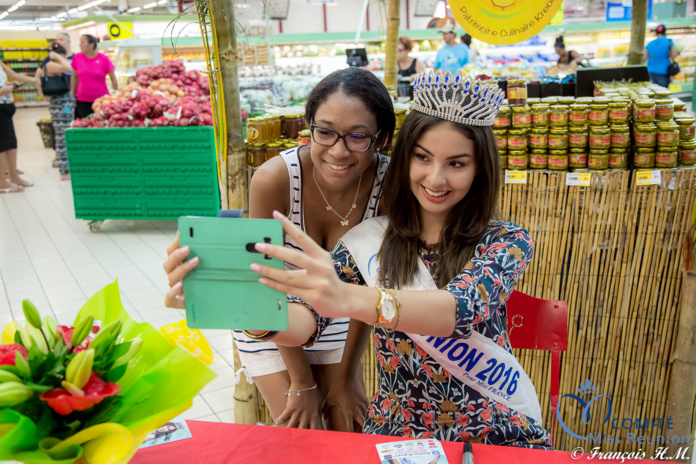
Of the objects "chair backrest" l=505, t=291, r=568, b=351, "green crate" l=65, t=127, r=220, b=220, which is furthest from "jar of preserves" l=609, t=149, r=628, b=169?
"green crate" l=65, t=127, r=220, b=220

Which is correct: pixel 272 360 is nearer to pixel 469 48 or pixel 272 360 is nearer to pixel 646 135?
pixel 646 135

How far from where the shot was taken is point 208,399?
10.5ft

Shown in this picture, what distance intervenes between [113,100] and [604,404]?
17.7 ft

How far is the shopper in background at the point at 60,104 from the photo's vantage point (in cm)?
802

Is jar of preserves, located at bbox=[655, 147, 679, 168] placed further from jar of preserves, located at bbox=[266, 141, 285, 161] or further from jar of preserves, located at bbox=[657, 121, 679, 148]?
jar of preserves, located at bbox=[266, 141, 285, 161]

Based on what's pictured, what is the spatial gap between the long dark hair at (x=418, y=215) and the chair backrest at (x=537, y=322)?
28cm

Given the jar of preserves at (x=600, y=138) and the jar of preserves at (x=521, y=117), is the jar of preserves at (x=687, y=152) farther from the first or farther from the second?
the jar of preserves at (x=521, y=117)

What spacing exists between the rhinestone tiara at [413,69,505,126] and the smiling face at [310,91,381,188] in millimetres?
160

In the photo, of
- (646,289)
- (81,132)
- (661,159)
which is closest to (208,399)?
(646,289)

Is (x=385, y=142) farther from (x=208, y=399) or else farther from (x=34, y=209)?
(x=34, y=209)

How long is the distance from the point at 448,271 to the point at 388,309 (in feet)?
1.25

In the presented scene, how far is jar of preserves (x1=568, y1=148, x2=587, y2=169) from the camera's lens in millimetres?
2650

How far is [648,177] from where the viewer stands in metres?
2.55

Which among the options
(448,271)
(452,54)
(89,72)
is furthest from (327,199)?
(89,72)
